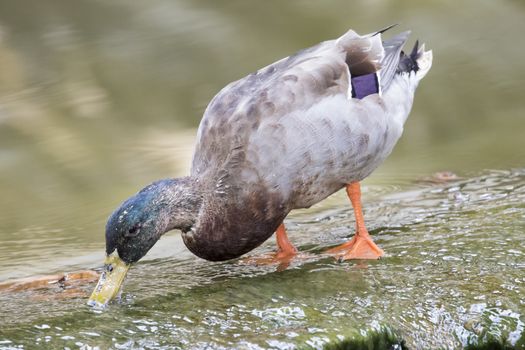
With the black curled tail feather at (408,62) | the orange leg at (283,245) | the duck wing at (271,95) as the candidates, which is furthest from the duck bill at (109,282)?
the black curled tail feather at (408,62)

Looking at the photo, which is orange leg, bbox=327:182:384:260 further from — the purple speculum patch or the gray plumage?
the purple speculum patch

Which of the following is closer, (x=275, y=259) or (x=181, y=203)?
(x=181, y=203)

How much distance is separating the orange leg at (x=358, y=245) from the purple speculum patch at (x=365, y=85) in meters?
0.38

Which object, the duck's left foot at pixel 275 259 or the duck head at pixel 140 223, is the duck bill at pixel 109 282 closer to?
the duck head at pixel 140 223

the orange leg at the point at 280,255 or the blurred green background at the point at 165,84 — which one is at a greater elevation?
the blurred green background at the point at 165,84

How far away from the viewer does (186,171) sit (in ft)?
18.3

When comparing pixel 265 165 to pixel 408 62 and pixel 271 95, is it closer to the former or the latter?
pixel 271 95

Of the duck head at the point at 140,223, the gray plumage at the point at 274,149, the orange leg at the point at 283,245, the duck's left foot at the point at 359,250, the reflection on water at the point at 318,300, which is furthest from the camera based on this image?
the orange leg at the point at 283,245

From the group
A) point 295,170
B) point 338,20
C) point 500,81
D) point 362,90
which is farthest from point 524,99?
point 295,170

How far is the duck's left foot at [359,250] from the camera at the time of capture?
3.80 metres

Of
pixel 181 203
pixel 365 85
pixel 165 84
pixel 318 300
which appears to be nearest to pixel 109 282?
pixel 181 203

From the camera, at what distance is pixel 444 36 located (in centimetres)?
702

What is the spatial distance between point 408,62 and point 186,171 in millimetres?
1471

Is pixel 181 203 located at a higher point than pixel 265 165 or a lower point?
lower
